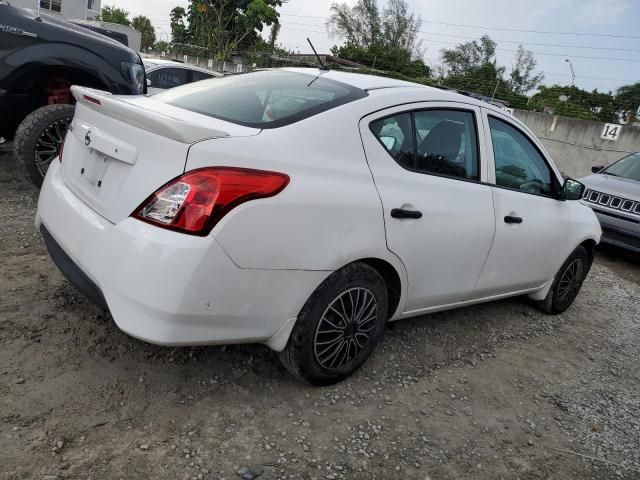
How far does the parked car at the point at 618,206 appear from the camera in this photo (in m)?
6.65

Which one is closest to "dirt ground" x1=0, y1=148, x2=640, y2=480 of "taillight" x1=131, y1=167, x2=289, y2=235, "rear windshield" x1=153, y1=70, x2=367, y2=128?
"taillight" x1=131, y1=167, x2=289, y2=235

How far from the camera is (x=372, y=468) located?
2.25 metres

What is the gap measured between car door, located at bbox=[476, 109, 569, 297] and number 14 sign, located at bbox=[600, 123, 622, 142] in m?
11.1

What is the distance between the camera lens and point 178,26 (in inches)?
1982

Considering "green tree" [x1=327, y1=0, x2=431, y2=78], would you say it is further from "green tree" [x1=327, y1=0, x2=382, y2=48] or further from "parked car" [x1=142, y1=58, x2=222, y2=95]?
"parked car" [x1=142, y1=58, x2=222, y2=95]

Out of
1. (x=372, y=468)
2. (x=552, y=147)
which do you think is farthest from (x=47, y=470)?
(x=552, y=147)

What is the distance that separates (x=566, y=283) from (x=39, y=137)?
4.83 meters

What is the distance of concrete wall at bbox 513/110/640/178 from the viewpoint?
13207mm

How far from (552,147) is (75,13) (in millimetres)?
40954

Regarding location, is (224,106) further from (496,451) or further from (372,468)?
(496,451)

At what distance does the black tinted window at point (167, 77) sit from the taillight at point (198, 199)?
8952 mm

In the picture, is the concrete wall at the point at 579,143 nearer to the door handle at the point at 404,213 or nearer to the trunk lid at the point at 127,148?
the door handle at the point at 404,213

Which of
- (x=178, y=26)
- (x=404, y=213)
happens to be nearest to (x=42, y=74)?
(x=404, y=213)

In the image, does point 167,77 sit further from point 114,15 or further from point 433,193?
point 114,15
